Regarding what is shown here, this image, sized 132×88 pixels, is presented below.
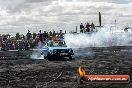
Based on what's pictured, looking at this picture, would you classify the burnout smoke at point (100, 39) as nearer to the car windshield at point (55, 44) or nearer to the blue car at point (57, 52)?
the car windshield at point (55, 44)

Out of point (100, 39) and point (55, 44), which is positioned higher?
point (55, 44)

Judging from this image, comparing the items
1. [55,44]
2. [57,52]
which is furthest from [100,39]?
[57,52]

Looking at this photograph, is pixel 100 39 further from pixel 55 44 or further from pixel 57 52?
pixel 57 52

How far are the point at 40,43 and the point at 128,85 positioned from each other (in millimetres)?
31574

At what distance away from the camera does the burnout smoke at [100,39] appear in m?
55.7

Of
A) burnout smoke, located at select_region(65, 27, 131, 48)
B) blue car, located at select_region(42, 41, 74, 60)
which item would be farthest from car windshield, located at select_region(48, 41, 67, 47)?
burnout smoke, located at select_region(65, 27, 131, 48)

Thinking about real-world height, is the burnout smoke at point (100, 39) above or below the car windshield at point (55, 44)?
below

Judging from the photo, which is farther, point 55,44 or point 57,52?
point 55,44

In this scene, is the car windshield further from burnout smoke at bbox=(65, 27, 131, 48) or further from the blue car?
burnout smoke at bbox=(65, 27, 131, 48)

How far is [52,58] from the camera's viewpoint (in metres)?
26.4

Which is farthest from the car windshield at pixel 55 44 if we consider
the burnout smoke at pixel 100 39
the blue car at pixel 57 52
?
the burnout smoke at pixel 100 39

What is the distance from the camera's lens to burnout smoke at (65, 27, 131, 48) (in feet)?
183

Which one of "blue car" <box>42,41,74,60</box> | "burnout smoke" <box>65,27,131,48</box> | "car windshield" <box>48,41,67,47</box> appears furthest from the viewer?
"burnout smoke" <box>65,27,131,48</box>

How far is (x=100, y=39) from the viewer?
5847cm
